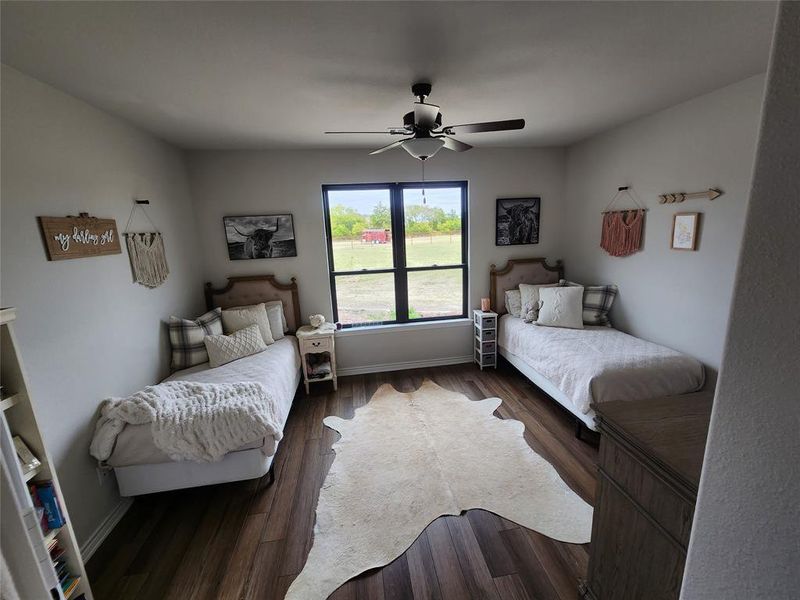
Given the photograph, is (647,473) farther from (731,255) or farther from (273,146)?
(273,146)

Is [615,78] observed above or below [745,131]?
above

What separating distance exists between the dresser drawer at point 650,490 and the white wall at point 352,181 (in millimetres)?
2806

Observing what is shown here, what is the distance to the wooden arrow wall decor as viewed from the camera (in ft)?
7.78

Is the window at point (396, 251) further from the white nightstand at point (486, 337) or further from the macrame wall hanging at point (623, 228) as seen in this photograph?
the macrame wall hanging at point (623, 228)

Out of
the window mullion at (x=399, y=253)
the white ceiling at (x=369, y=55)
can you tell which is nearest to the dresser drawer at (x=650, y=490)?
the white ceiling at (x=369, y=55)

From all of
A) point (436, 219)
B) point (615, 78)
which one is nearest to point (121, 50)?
point (615, 78)

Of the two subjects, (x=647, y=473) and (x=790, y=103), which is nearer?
(x=790, y=103)

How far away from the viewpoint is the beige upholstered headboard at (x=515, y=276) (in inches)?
157

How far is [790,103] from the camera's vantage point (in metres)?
0.49

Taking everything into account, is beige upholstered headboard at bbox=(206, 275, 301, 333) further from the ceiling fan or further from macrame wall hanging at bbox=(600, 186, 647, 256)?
macrame wall hanging at bbox=(600, 186, 647, 256)

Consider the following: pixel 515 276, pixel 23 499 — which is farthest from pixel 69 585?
pixel 515 276

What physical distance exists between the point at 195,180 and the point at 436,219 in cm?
258

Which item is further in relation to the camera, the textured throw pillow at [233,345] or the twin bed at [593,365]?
the textured throw pillow at [233,345]

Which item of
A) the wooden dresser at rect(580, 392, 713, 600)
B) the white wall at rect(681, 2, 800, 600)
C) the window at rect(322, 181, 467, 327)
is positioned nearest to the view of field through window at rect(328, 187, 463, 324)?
the window at rect(322, 181, 467, 327)
